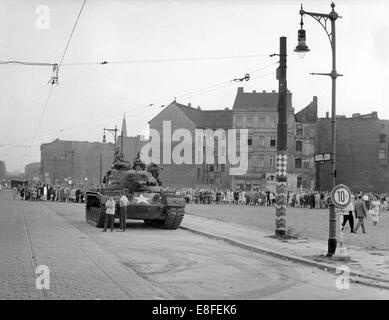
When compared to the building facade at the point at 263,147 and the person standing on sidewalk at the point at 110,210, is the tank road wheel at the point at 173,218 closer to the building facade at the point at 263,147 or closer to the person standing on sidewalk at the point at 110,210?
the person standing on sidewalk at the point at 110,210

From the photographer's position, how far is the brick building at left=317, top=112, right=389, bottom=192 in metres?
84.9

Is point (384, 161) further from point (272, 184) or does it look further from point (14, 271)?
point (14, 271)

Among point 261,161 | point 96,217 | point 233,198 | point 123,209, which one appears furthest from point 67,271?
point 261,161

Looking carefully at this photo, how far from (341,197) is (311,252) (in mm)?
2383

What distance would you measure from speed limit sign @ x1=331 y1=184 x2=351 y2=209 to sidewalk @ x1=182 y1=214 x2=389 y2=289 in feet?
4.62

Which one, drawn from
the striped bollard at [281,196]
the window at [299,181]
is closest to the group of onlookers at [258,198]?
the window at [299,181]

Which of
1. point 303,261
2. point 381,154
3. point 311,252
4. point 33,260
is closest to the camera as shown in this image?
point 33,260

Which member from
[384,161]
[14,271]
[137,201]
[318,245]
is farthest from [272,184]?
[14,271]

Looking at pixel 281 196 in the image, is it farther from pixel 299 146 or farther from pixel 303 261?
pixel 299 146

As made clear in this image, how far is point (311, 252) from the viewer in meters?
16.0

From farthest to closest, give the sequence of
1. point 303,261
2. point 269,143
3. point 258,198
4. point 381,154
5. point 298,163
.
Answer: point 381,154
point 298,163
point 269,143
point 258,198
point 303,261

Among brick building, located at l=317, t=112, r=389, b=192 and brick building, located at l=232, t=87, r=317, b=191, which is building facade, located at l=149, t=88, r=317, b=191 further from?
brick building, located at l=317, t=112, r=389, b=192

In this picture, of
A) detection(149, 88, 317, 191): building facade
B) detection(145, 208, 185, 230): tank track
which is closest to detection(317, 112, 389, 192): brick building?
detection(149, 88, 317, 191): building facade

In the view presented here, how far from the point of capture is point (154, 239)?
1970cm
